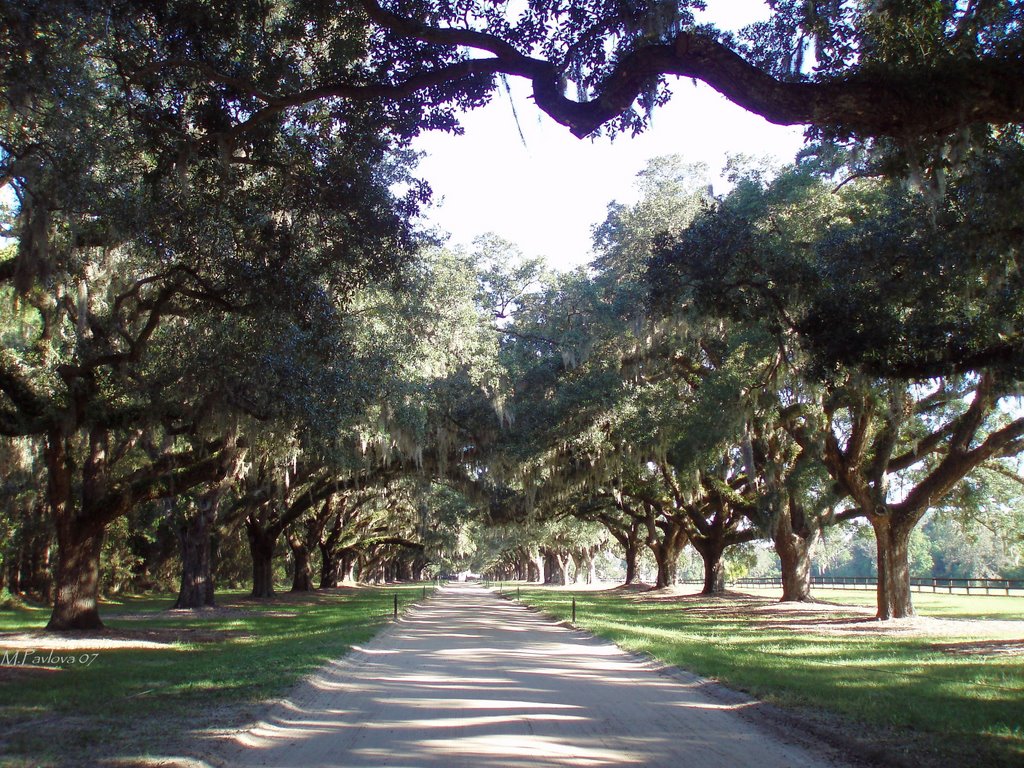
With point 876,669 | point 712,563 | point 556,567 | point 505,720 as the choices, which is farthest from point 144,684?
point 556,567

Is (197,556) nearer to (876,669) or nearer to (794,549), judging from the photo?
(794,549)

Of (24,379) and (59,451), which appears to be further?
(59,451)

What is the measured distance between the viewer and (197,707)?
750 cm

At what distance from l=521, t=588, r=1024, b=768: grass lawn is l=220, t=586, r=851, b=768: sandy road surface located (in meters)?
0.88

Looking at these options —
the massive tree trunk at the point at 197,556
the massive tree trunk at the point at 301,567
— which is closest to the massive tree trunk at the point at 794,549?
the massive tree trunk at the point at 197,556

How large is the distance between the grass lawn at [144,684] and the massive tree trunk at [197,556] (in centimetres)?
506

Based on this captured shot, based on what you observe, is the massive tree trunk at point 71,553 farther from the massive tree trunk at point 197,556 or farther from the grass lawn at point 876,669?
the grass lawn at point 876,669

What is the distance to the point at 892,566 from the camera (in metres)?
18.1

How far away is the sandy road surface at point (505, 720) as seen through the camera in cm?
567

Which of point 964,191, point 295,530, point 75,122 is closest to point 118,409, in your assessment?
point 75,122

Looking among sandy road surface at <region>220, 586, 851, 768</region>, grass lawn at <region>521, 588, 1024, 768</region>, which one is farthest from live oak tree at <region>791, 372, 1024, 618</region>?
sandy road surface at <region>220, 586, 851, 768</region>

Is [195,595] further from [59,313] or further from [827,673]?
[827,673]

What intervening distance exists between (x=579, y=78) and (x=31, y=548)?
36432 mm

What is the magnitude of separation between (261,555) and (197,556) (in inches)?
329
